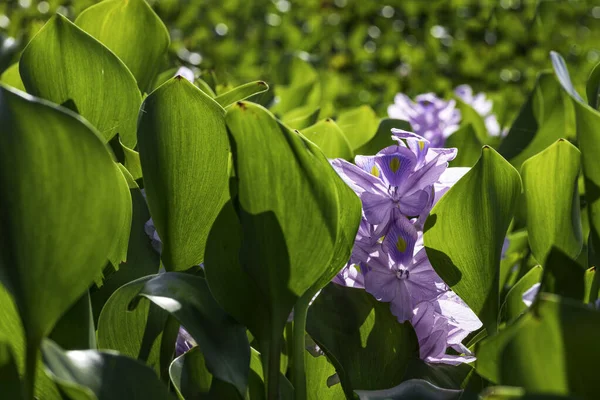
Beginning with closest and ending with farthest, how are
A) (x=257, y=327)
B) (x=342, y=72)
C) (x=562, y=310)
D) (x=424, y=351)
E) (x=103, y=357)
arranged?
(x=562, y=310), (x=103, y=357), (x=257, y=327), (x=424, y=351), (x=342, y=72)

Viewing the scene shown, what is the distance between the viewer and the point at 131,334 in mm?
806

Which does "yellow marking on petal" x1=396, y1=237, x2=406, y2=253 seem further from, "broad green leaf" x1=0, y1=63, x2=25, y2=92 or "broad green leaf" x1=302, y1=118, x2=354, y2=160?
"broad green leaf" x1=0, y1=63, x2=25, y2=92

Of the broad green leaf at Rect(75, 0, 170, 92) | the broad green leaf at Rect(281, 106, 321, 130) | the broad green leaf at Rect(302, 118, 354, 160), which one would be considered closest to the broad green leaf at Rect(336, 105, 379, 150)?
the broad green leaf at Rect(281, 106, 321, 130)

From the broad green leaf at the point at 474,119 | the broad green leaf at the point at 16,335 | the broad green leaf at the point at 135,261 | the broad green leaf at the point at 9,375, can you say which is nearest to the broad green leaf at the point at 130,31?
the broad green leaf at the point at 135,261

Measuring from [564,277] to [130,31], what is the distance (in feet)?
2.29

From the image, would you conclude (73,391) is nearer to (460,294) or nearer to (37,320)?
(37,320)

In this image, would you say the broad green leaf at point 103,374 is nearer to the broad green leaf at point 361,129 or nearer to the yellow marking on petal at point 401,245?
the yellow marking on petal at point 401,245

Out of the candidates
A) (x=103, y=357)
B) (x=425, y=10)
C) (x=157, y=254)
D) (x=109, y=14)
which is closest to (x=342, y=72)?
(x=425, y=10)

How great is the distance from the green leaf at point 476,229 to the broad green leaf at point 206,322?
0.69ft

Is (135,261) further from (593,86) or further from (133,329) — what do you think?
(593,86)

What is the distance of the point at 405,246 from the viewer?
2.72 ft

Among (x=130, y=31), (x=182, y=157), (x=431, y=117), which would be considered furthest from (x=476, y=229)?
(x=431, y=117)

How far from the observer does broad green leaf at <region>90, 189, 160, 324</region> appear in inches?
34.9

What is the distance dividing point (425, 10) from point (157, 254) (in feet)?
12.1
